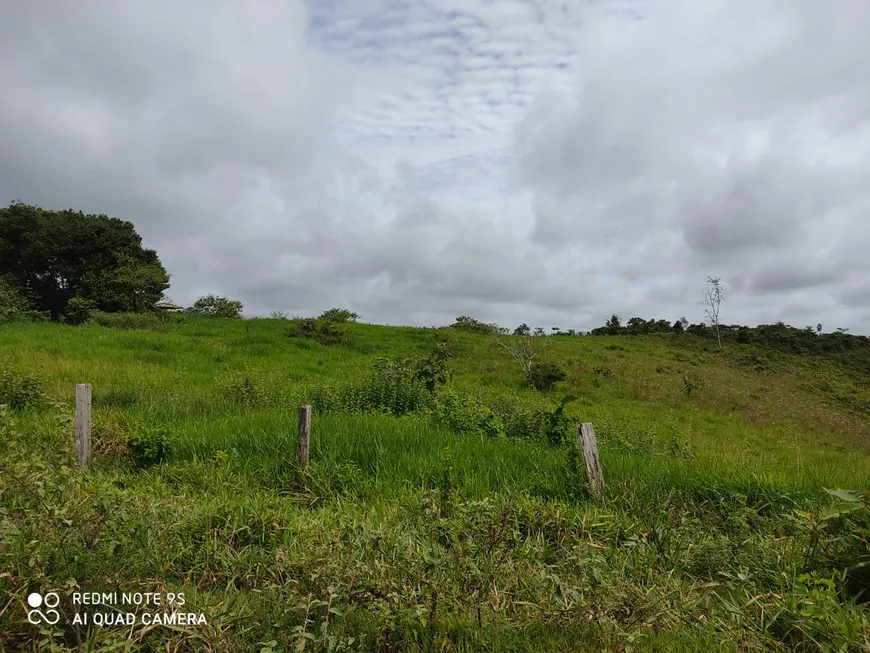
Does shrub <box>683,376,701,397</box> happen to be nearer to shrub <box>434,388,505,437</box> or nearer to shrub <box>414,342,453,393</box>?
shrub <box>414,342,453,393</box>

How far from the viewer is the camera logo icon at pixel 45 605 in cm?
275

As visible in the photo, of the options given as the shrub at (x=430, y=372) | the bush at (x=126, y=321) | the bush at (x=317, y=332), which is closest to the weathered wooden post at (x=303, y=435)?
the shrub at (x=430, y=372)

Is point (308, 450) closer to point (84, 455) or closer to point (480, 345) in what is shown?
point (84, 455)

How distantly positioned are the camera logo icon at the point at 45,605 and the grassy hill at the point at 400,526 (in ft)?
0.23

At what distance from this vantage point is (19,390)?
9492 mm

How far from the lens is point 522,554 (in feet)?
13.5

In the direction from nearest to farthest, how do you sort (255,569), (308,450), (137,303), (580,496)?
(255,569)
(580,496)
(308,450)
(137,303)

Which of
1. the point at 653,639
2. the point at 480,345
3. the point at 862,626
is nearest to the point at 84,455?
the point at 653,639

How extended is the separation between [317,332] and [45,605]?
20.7 m

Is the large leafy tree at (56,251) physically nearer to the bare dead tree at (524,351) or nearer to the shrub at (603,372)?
the bare dead tree at (524,351)

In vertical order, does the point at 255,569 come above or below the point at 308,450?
below

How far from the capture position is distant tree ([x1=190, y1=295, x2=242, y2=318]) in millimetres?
34281

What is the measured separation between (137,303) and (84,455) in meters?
32.5

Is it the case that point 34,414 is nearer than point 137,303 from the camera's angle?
Yes
